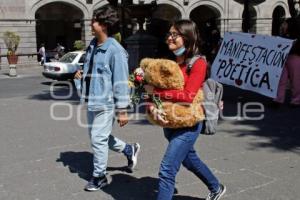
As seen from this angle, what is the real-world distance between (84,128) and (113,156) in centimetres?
195

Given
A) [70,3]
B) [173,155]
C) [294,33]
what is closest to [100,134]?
[173,155]

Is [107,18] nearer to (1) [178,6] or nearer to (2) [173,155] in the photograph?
(2) [173,155]

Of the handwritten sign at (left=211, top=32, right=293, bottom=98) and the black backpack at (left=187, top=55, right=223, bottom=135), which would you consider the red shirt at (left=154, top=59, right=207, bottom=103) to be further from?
the handwritten sign at (left=211, top=32, right=293, bottom=98)

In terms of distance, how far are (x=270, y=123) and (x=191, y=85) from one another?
4601 millimetres

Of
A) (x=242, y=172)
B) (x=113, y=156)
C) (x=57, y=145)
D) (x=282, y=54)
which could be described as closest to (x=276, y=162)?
(x=242, y=172)

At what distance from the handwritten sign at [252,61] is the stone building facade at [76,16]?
44.1 feet

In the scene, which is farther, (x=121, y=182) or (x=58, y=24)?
(x=58, y=24)

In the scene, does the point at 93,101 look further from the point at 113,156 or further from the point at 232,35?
the point at 232,35

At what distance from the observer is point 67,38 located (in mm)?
33281

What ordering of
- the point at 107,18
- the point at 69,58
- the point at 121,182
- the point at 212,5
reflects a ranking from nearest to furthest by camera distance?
the point at 107,18 → the point at 121,182 → the point at 69,58 → the point at 212,5

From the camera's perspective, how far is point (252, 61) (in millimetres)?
9547

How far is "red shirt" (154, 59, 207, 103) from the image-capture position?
3.78 metres

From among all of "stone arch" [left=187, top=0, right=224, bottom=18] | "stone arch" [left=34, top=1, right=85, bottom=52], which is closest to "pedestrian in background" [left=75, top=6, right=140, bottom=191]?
"stone arch" [left=34, top=1, right=85, bottom=52]

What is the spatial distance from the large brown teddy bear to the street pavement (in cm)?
113
